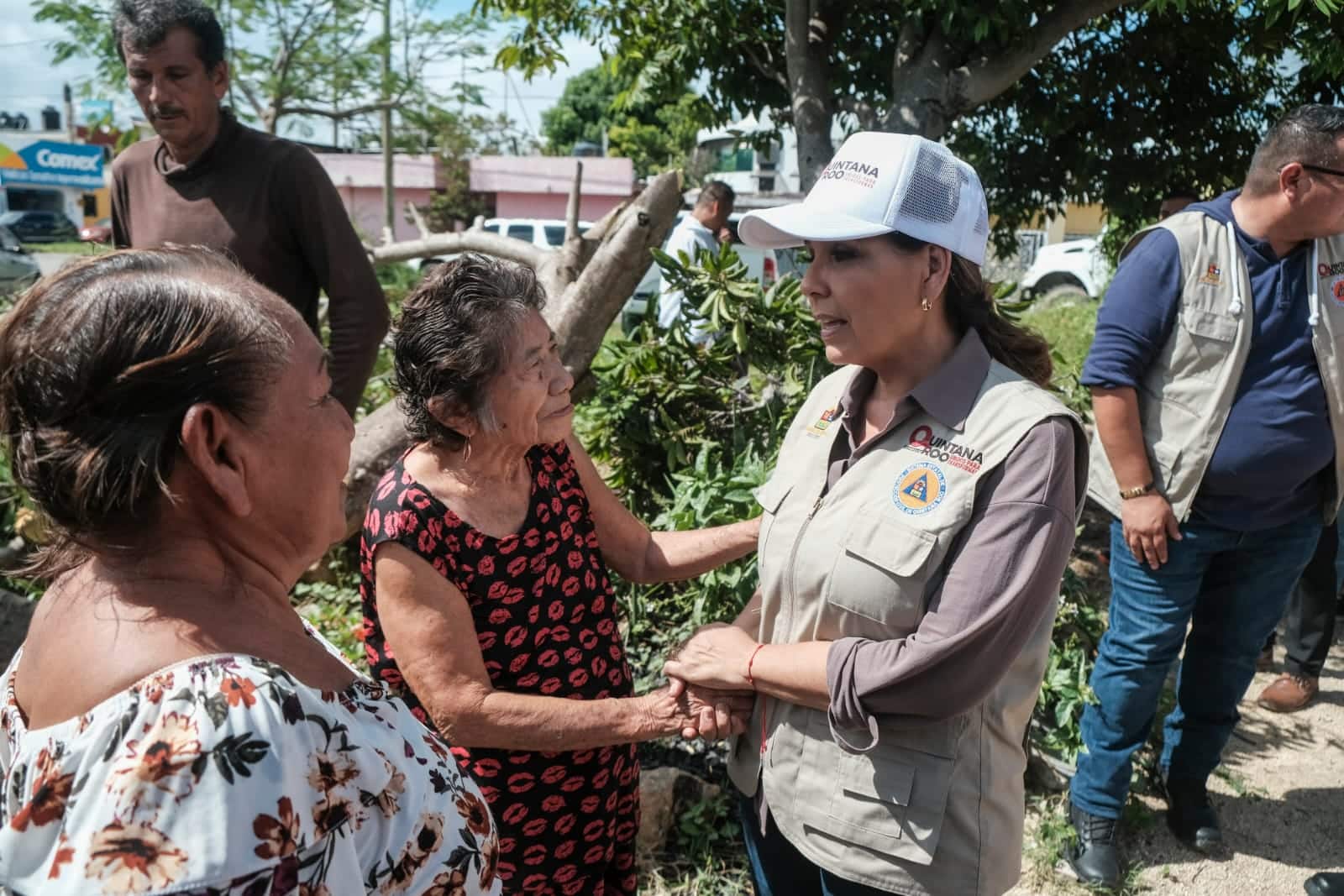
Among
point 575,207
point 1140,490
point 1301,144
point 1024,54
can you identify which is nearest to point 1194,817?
point 1140,490

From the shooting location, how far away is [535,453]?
7.02ft

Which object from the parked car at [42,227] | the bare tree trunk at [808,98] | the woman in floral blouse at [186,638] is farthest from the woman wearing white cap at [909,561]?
the parked car at [42,227]

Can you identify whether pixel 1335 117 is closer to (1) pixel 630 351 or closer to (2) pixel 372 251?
(1) pixel 630 351

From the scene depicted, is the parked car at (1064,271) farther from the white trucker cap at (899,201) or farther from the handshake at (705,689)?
the handshake at (705,689)

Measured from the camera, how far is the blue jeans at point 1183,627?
298cm

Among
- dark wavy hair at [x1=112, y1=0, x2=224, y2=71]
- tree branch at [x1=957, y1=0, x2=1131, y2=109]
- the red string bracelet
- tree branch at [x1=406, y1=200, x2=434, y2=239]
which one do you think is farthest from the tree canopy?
the red string bracelet

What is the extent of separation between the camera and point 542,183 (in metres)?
34.4

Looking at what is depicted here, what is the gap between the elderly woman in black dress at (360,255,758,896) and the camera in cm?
182

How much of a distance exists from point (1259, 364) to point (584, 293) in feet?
7.93

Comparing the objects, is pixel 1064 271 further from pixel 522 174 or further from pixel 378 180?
pixel 378 180

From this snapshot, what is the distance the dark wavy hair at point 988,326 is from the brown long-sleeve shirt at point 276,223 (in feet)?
5.38

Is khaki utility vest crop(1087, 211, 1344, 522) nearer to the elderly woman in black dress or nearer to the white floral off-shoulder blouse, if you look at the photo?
the elderly woman in black dress

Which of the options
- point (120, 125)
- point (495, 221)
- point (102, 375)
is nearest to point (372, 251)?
point (102, 375)

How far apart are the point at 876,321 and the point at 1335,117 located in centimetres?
184
